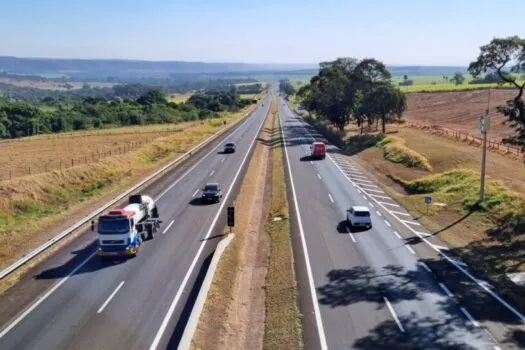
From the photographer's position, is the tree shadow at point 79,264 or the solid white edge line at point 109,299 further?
the tree shadow at point 79,264

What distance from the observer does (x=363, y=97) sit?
93.8m

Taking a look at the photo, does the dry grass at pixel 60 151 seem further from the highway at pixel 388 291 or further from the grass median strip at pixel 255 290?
the highway at pixel 388 291

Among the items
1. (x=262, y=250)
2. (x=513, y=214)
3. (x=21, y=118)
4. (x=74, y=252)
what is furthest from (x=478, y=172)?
(x=21, y=118)

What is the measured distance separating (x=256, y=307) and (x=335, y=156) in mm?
54421

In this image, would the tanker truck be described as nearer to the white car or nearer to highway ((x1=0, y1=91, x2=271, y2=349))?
highway ((x1=0, y1=91, x2=271, y2=349))

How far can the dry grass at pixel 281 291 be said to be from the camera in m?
21.5

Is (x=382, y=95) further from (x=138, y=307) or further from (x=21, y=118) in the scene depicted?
(x=21, y=118)

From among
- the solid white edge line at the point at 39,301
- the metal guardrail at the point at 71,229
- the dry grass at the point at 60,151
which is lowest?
the dry grass at the point at 60,151

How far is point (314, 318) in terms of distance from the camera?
2327cm

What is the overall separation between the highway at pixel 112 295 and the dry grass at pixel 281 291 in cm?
363

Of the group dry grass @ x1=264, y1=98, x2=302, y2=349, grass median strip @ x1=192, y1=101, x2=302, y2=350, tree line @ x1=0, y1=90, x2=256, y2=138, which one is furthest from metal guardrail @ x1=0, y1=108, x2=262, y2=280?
tree line @ x1=0, y1=90, x2=256, y2=138

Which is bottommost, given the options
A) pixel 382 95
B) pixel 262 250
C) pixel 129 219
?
pixel 262 250

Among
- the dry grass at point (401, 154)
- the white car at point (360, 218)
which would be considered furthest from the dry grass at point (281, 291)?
the dry grass at point (401, 154)

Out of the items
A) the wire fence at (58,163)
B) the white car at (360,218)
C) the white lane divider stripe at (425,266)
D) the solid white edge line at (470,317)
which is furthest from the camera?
the wire fence at (58,163)
